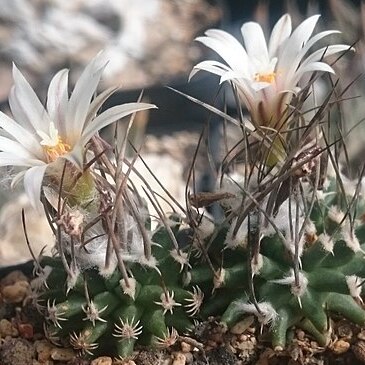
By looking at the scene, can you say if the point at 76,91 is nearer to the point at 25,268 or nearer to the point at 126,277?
the point at 126,277

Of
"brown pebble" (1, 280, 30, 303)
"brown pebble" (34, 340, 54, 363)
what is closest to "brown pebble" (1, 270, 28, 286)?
"brown pebble" (1, 280, 30, 303)

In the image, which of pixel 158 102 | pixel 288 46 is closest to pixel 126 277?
pixel 288 46

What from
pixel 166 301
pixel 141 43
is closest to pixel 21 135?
pixel 166 301

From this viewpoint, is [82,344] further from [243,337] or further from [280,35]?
[280,35]

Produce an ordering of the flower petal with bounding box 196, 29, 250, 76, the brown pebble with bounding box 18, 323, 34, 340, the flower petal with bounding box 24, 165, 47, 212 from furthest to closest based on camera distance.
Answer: the brown pebble with bounding box 18, 323, 34, 340
the flower petal with bounding box 196, 29, 250, 76
the flower petal with bounding box 24, 165, 47, 212

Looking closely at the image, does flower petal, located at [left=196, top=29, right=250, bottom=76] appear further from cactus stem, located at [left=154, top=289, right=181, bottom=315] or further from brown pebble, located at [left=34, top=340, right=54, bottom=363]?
brown pebble, located at [left=34, top=340, right=54, bottom=363]

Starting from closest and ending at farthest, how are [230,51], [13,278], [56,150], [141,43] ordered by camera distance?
1. [56,150]
2. [230,51]
3. [13,278]
4. [141,43]

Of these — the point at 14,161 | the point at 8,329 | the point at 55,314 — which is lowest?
the point at 8,329


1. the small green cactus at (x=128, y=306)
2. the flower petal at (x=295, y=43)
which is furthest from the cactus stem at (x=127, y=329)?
the flower petal at (x=295, y=43)
